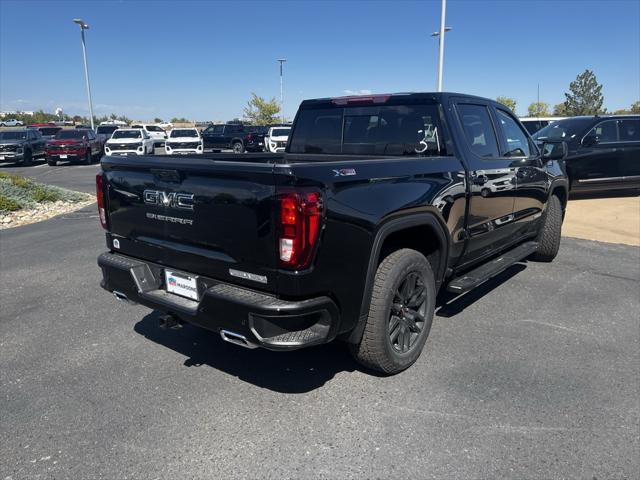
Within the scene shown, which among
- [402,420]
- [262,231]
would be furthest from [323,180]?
[402,420]

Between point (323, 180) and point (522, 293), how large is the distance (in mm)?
3443

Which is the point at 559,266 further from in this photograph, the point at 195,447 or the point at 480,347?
the point at 195,447

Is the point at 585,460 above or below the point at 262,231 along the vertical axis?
below

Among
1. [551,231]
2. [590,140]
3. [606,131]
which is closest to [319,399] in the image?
[551,231]

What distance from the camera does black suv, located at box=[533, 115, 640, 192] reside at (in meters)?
10.4

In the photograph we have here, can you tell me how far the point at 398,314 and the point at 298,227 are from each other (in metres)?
1.21

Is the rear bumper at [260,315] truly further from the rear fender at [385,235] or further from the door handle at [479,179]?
the door handle at [479,179]

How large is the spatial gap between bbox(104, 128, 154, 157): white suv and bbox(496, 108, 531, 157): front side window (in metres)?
20.9

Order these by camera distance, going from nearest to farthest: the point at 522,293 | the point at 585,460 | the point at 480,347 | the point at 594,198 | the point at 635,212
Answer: the point at 585,460
the point at 480,347
the point at 522,293
the point at 635,212
the point at 594,198

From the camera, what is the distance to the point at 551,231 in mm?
6148

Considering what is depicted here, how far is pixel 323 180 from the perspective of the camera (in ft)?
8.76

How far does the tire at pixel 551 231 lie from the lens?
6.12 m

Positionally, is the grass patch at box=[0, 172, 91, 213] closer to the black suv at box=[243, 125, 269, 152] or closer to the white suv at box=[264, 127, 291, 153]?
the white suv at box=[264, 127, 291, 153]

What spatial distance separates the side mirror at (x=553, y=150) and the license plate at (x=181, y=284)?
166 inches
